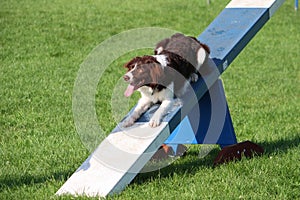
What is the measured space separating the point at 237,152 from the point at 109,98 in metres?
3.39

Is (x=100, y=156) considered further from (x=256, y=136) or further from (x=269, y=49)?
(x=269, y=49)

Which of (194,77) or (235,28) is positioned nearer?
(194,77)

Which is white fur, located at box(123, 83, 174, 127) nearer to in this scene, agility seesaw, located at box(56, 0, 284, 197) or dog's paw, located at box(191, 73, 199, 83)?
agility seesaw, located at box(56, 0, 284, 197)

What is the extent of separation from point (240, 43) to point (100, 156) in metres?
1.79

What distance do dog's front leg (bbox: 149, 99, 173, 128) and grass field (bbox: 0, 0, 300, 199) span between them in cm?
47

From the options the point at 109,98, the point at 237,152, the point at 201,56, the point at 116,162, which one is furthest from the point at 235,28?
the point at 109,98

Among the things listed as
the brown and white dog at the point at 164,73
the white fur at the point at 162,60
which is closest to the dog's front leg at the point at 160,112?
the brown and white dog at the point at 164,73

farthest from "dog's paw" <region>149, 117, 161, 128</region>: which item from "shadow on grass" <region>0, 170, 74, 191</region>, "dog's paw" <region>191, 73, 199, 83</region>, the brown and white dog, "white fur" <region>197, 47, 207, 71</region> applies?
"shadow on grass" <region>0, 170, 74, 191</region>

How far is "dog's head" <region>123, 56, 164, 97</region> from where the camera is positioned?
457 centimetres

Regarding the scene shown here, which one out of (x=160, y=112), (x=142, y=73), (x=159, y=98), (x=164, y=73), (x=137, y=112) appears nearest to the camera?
(x=142, y=73)

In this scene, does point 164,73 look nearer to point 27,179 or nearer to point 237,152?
point 237,152

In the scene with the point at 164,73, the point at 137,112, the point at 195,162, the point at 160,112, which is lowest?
the point at 195,162

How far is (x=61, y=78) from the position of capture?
9609mm

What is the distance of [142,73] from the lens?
4.57 m
